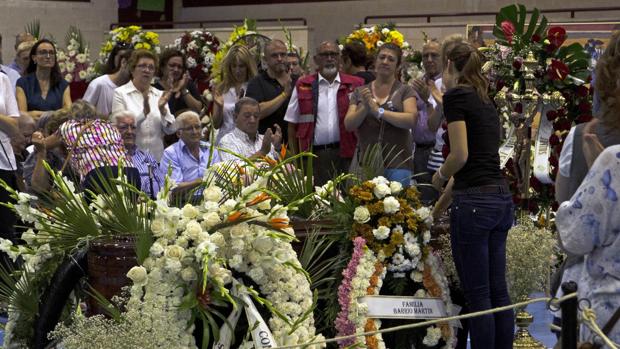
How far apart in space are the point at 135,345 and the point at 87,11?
18127 millimetres

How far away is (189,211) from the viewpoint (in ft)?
16.8

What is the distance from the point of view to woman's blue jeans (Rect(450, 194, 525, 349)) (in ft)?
20.4

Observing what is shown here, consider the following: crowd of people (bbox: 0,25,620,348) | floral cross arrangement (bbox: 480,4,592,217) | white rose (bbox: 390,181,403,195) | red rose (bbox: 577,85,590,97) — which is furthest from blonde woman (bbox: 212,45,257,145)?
white rose (bbox: 390,181,403,195)

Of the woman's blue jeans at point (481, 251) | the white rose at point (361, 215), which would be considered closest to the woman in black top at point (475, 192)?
the woman's blue jeans at point (481, 251)

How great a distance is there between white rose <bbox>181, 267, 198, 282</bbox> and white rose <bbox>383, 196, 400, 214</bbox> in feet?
4.73

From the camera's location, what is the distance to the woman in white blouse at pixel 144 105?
971 centimetres

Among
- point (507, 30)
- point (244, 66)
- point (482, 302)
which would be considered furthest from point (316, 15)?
point (482, 302)

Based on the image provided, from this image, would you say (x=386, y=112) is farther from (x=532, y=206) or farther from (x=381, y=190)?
(x=381, y=190)

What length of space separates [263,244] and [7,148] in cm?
386

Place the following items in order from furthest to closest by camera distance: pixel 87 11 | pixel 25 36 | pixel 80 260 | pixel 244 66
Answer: pixel 87 11, pixel 25 36, pixel 244 66, pixel 80 260

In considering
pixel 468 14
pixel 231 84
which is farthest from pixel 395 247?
pixel 468 14

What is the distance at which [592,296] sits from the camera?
4.02m

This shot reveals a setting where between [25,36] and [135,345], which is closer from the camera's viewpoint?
[135,345]

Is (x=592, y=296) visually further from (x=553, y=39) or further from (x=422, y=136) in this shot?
(x=422, y=136)
